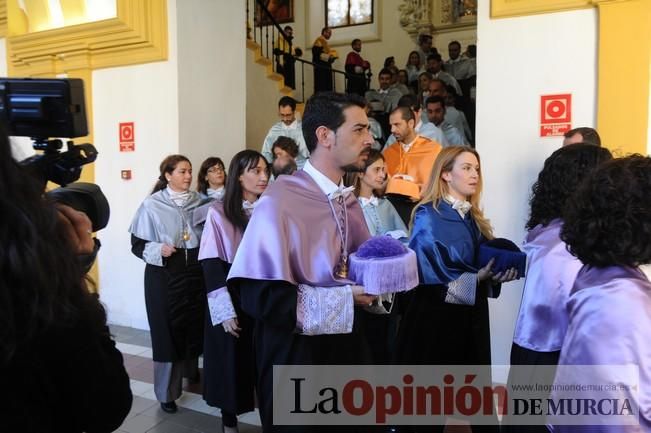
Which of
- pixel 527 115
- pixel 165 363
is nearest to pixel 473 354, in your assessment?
pixel 527 115

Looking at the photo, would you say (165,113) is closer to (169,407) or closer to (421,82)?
(169,407)

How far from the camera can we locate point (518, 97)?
12.1 feet

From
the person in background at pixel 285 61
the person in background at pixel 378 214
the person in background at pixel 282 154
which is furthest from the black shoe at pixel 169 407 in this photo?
the person in background at pixel 285 61

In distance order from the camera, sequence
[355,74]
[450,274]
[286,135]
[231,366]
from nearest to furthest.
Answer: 1. [450,274]
2. [231,366]
3. [286,135]
4. [355,74]

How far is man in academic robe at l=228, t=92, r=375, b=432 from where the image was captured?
178 cm

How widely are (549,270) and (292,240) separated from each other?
968 millimetres

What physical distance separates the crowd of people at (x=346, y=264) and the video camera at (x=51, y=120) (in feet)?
2.26

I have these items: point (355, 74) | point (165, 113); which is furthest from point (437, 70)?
point (165, 113)

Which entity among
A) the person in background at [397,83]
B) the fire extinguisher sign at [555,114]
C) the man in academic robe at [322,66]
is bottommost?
the fire extinguisher sign at [555,114]

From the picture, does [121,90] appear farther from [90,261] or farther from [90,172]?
[90,261]

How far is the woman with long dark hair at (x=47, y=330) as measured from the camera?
87cm

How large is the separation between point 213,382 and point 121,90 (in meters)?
3.56

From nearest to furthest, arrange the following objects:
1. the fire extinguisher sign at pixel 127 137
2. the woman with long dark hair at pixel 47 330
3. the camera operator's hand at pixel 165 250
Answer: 1. the woman with long dark hair at pixel 47 330
2. the camera operator's hand at pixel 165 250
3. the fire extinguisher sign at pixel 127 137

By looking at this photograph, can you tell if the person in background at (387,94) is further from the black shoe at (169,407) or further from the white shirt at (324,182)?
the white shirt at (324,182)
